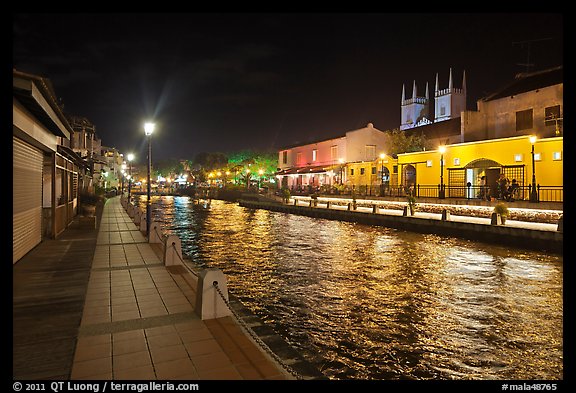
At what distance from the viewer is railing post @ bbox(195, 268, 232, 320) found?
246 inches

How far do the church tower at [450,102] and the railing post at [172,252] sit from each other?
10566 cm

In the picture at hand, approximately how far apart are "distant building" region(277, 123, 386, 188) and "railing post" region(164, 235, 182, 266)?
36170mm

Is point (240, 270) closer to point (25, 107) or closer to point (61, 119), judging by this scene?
point (25, 107)

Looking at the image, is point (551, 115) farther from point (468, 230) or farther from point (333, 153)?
point (333, 153)

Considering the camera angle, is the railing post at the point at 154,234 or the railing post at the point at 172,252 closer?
the railing post at the point at 172,252

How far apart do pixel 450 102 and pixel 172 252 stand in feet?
359

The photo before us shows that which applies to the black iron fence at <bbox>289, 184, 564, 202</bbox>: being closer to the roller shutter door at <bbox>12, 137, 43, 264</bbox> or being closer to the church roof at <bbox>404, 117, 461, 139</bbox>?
the church roof at <bbox>404, 117, 461, 139</bbox>

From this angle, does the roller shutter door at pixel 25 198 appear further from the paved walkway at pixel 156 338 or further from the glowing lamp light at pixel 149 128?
the glowing lamp light at pixel 149 128

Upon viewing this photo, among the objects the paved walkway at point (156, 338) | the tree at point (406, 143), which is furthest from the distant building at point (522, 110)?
the paved walkway at point (156, 338)

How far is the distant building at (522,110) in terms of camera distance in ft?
84.3

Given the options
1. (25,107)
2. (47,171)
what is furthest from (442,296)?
(47,171)

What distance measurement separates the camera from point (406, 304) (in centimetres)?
855

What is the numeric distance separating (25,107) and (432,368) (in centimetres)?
1188

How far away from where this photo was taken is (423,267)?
1246 cm
